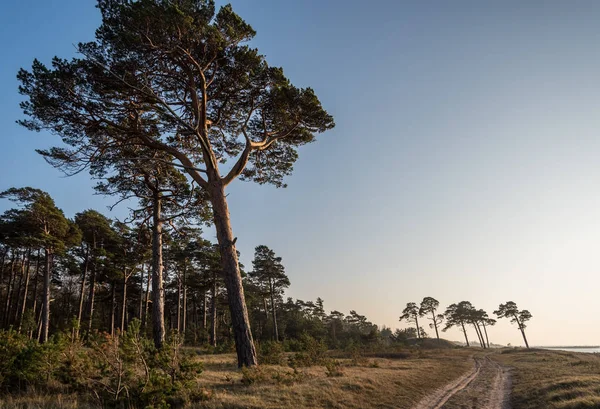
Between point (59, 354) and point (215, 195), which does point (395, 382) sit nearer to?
point (215, 195)

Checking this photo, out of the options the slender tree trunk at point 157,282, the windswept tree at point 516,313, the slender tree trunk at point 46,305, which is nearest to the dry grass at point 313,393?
the slender tree trunk at point 157,282

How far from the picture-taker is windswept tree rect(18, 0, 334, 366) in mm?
10359

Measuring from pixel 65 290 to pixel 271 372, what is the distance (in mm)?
45529

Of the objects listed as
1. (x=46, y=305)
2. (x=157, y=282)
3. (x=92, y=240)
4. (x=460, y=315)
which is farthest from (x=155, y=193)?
(x=460, y=315)

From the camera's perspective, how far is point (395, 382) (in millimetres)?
11453

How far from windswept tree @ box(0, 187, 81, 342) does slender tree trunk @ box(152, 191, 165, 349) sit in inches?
538

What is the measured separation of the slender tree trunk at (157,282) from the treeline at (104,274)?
0.07 m

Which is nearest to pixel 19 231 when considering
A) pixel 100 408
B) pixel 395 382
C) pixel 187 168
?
pixel 187 168

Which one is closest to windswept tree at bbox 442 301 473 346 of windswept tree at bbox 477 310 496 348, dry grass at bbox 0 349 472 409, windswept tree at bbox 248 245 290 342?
windswept tree at bbox 477 310 496 348

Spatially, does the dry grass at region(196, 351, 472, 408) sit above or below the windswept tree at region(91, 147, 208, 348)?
below

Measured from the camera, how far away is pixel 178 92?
13.2 metres

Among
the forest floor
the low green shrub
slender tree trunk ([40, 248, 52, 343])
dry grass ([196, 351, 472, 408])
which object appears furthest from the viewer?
slender tree trunk ([40, 248, 52, 343])

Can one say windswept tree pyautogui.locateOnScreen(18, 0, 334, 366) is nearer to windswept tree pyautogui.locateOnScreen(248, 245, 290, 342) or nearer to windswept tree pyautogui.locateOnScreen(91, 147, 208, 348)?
windswept tree pyautogui.locateOnScreen(91, 147, 208, 348)

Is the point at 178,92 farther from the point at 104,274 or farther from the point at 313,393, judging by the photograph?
the point at 104,274
